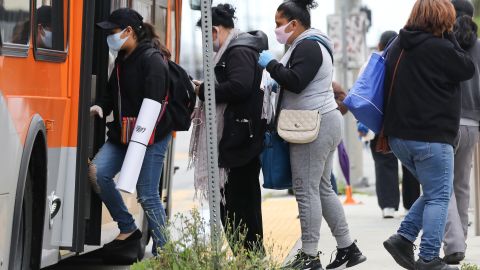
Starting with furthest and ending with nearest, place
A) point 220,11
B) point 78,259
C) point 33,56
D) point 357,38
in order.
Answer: point 357,38 < point 78,259 < point 220,11 < point 33,56

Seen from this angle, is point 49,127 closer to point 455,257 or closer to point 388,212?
point 455,257

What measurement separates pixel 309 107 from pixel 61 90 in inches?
69.4

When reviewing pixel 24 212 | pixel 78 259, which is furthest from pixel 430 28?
pixel 78 259

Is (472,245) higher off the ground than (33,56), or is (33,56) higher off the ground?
(33,56)

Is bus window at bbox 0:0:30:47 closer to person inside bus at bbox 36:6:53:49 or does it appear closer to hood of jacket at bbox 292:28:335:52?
person inside bus at bbox 36:6:53:49

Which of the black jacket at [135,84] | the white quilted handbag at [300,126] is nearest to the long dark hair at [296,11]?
the white quilted handbag at [300,126]

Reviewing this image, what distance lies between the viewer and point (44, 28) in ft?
23.4

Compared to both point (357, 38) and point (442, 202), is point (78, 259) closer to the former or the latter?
point (442, 202)

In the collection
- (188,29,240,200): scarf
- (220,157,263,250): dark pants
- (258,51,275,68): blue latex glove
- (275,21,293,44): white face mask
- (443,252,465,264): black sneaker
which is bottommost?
(443,252,465,264): black sneaker

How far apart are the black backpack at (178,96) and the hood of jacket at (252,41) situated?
40cm

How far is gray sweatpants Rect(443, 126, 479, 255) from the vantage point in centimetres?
940

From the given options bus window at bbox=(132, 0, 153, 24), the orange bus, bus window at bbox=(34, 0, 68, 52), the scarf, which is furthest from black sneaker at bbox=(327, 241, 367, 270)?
bus window at bbox=(34, 0, 68, 52)

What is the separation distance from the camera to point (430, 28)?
815 cm

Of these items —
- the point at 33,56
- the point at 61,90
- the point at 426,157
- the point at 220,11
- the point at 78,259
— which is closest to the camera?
the point at 33,56
